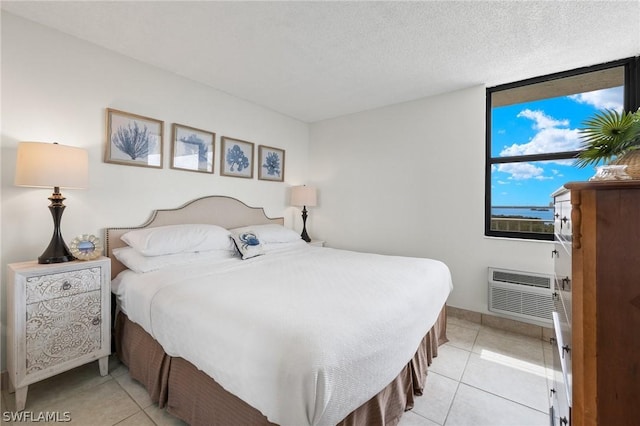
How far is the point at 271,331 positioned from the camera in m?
1.05

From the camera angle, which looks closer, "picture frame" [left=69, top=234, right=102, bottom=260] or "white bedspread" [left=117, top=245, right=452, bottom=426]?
"white bedspread" [left=117, top=245, right=452, bottom=426]

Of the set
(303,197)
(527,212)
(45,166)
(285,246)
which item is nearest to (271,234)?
(285,246)

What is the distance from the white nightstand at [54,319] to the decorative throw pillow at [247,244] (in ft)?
3.19

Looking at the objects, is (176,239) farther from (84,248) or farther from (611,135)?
(611,135)

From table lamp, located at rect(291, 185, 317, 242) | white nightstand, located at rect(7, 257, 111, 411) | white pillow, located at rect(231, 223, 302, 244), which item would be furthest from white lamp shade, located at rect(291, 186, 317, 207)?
white nightstand, located at rect(7, 257, 111, 411)

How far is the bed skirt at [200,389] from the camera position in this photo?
117cm

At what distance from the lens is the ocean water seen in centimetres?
259

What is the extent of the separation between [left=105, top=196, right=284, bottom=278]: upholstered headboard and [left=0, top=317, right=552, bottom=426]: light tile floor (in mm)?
785

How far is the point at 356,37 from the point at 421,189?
5.88ft

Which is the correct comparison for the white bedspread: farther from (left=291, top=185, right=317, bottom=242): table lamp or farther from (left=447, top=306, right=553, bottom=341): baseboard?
(left=291, top=185, right=317, bottom=242): table lamp

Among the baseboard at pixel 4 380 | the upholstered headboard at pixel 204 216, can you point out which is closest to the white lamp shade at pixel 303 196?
the upholstered headboard at pixel 204 216

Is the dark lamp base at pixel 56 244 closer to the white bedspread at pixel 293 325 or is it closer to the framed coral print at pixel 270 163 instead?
the white bedspread at pixel 293 325

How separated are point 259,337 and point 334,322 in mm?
308

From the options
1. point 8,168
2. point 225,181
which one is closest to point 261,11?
point 225,181
